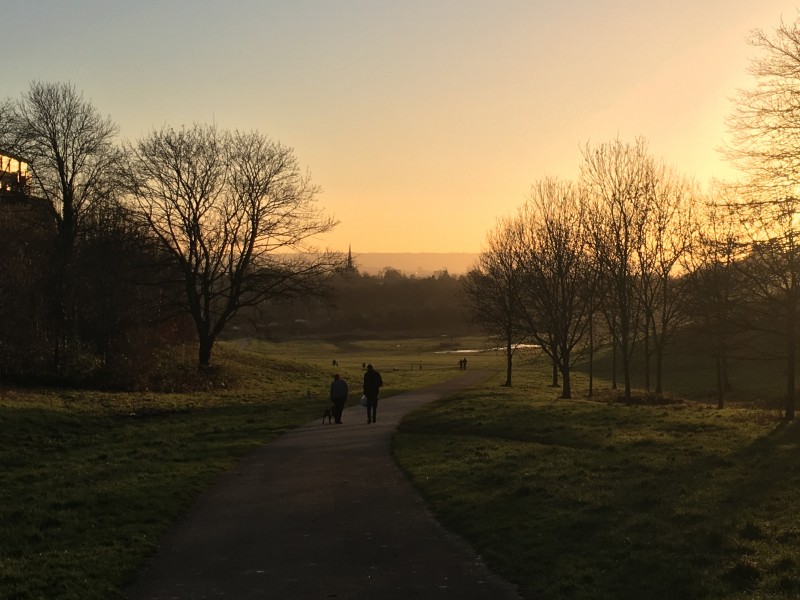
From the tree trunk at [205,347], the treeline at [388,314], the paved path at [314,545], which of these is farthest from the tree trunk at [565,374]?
the treeline at [388,314]

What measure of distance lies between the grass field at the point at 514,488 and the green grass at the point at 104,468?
0.05 meters

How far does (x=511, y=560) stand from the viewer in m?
8.80

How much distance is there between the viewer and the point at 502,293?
48.2 meters

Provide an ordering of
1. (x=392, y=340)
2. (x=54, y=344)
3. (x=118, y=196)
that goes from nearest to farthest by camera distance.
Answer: (x=54, y=344)
(x=118, y=196)
(x=392, y=340)

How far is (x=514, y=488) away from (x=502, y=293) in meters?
35.6

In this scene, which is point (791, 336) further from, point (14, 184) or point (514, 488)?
point (14, 184)

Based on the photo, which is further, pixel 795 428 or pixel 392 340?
pixel 392 340

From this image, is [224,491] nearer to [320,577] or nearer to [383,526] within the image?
[383,526]

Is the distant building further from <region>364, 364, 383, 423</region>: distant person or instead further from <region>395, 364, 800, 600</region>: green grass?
<region>395, 364, 800, 600</region>: green grass

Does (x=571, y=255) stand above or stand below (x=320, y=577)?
above

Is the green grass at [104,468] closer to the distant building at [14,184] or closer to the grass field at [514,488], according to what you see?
the grass field at [514,488]

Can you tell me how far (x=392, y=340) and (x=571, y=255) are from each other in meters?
84.6

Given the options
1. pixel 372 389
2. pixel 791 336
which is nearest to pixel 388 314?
pixel 372 389

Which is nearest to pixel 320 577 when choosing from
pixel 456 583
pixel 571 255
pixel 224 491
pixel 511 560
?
pixel 456 583
